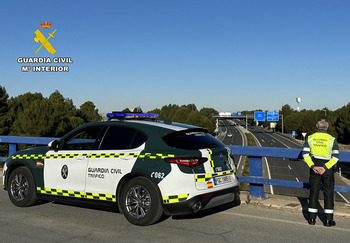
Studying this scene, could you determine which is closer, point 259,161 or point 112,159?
point 112,159

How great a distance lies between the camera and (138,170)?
530cm

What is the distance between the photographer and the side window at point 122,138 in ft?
18.4

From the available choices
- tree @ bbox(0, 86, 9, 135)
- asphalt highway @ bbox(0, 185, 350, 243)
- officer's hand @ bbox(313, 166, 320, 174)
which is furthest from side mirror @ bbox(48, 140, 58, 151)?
tree @ bbox(0, 86, 9, 135)

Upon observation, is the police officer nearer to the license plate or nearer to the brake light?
→ the license plate

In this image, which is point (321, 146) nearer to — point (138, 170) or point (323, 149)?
point (323, 149)

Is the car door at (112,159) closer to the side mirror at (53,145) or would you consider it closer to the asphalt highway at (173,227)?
the asphalt highway at (173,227)

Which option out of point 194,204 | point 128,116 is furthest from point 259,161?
point 128,116

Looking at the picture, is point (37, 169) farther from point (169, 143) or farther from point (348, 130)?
point (348, 130)

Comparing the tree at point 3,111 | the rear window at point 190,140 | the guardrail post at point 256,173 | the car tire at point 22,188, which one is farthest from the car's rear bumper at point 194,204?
the tree at point 3,111

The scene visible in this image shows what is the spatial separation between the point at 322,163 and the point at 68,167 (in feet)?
13.0

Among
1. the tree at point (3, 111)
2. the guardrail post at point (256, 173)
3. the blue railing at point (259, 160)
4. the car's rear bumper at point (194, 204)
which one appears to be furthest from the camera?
the tree at point (3, 111)

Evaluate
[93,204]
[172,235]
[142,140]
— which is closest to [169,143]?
[142,140]

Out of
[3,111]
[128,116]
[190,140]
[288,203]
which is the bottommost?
[288,203]

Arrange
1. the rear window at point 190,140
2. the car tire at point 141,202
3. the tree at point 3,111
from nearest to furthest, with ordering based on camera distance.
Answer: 1. the car tire at point 141,202
2. the rear window at point 190,140
3. the tree at point 3,111
